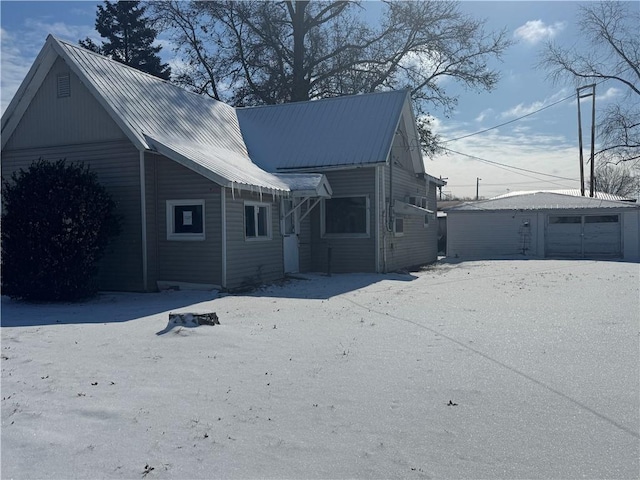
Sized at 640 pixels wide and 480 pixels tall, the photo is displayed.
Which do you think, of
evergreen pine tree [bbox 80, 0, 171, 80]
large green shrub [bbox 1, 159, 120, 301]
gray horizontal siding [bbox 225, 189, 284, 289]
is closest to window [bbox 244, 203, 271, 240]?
gray horizontal siding [bbox 225, 189, 284, 289]

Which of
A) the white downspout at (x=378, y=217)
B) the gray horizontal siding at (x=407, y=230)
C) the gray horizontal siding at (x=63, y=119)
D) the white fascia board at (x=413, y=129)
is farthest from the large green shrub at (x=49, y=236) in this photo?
the white fascia board at (x=413, y=129)

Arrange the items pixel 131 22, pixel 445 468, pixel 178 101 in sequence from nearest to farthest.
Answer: pixel 445 468 < pixel 178 101 < pixel 131 22

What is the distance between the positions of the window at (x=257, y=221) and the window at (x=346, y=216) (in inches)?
137

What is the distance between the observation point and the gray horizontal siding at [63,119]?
1384 cm

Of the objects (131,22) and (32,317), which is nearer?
(32,317)

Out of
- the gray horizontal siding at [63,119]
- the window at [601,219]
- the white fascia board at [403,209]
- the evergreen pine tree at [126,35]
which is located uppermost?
the evergreen pine tree at [126,35]

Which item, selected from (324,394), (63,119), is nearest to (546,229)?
(63,119)

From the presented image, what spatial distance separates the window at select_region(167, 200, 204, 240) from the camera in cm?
1334

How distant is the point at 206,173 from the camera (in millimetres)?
12672

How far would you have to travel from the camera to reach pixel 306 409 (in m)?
5.00

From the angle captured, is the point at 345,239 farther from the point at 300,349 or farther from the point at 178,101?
the point at 300,349

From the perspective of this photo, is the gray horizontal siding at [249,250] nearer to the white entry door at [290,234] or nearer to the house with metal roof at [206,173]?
the house with metal roof at [206,173]

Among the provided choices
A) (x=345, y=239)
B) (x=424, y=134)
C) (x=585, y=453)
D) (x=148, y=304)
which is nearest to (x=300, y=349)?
(x=585, y=453)

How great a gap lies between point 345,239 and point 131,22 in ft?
101
